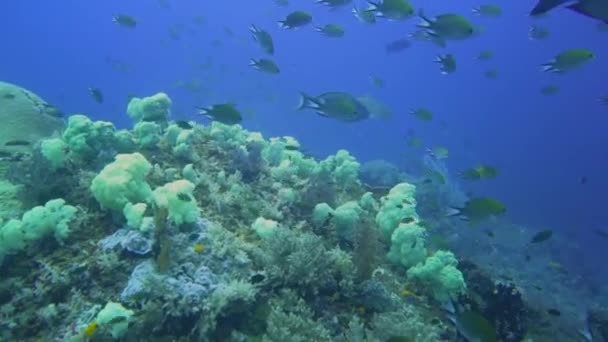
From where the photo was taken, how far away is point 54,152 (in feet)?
18.0

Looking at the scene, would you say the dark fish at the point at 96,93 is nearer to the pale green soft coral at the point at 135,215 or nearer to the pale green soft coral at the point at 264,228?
the pale green soft coral at the point at 135,215

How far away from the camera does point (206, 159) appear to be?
7.13m

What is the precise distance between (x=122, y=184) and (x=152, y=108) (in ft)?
8.17

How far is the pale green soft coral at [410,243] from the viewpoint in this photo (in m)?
5.62

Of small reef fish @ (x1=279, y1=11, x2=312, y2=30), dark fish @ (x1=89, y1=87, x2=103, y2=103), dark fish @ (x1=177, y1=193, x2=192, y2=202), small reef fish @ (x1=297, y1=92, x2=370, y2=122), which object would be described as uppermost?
small reef fish @ (x1=279, y1=11, x2=312, y2=30)

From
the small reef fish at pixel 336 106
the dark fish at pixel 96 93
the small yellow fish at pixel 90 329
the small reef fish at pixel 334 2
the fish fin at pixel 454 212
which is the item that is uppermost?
the small reef fish at pixel 334 2

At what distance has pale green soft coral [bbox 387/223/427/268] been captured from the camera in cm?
562

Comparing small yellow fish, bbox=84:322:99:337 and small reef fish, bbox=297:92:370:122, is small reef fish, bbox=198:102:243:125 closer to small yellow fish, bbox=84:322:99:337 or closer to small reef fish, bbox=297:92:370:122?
small reef fish, bbox=297:92:370:122

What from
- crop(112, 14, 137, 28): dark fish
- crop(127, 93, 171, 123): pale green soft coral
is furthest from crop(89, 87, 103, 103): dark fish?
crop(127, 93, 171, 123): pale green soft coral

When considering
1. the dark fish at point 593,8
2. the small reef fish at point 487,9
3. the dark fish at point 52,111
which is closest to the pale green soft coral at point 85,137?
the dark fish at point 52,111

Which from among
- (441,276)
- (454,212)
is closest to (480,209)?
(454,212)

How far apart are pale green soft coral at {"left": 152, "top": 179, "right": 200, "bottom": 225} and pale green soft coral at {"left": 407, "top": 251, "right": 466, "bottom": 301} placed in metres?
3.09

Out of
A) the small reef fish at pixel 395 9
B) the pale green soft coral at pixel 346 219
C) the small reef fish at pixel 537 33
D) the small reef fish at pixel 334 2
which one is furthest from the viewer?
the small reef fish at pixel 537 33

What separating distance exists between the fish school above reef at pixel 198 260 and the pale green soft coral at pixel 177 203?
0.02 meters
